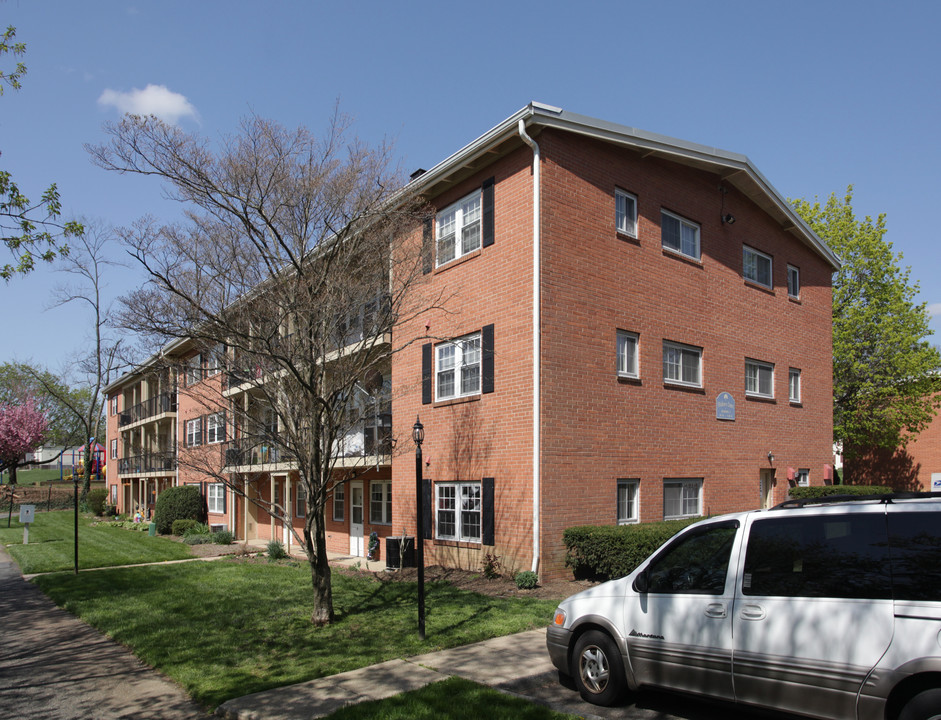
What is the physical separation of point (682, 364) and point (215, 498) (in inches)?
889

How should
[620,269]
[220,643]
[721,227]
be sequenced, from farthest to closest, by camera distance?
[721,227]
[620,269]
[220,643]

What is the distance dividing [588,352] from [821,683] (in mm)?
9639

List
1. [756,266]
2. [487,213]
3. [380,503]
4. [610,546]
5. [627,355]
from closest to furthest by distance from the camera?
[610,546] → [487,213] → [627,355] → [380,503] → [756,266]

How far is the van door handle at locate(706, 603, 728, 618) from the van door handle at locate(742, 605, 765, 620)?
0.17 meters

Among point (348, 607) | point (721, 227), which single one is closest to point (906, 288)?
point (721, 227)

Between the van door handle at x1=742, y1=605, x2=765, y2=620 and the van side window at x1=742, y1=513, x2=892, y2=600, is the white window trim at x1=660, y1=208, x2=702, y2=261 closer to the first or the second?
the van side window at x1=742, y1=513, x2=892, y2=600

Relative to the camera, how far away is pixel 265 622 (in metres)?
10.8

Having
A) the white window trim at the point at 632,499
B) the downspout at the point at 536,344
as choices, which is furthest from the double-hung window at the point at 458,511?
the white window trim at the point at 632,499

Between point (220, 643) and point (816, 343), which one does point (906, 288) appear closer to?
point (816, 343)

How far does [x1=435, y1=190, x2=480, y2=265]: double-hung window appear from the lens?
51.6ft

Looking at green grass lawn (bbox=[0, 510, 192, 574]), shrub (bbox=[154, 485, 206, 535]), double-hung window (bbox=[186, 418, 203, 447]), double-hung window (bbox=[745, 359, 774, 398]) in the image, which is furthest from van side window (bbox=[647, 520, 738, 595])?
double-hung window (bbox=[186, 418, 203, 447])

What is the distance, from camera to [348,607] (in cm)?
1171

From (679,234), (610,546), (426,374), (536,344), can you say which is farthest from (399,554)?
(679,234)

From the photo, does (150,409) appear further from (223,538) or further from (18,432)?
(223,538)
